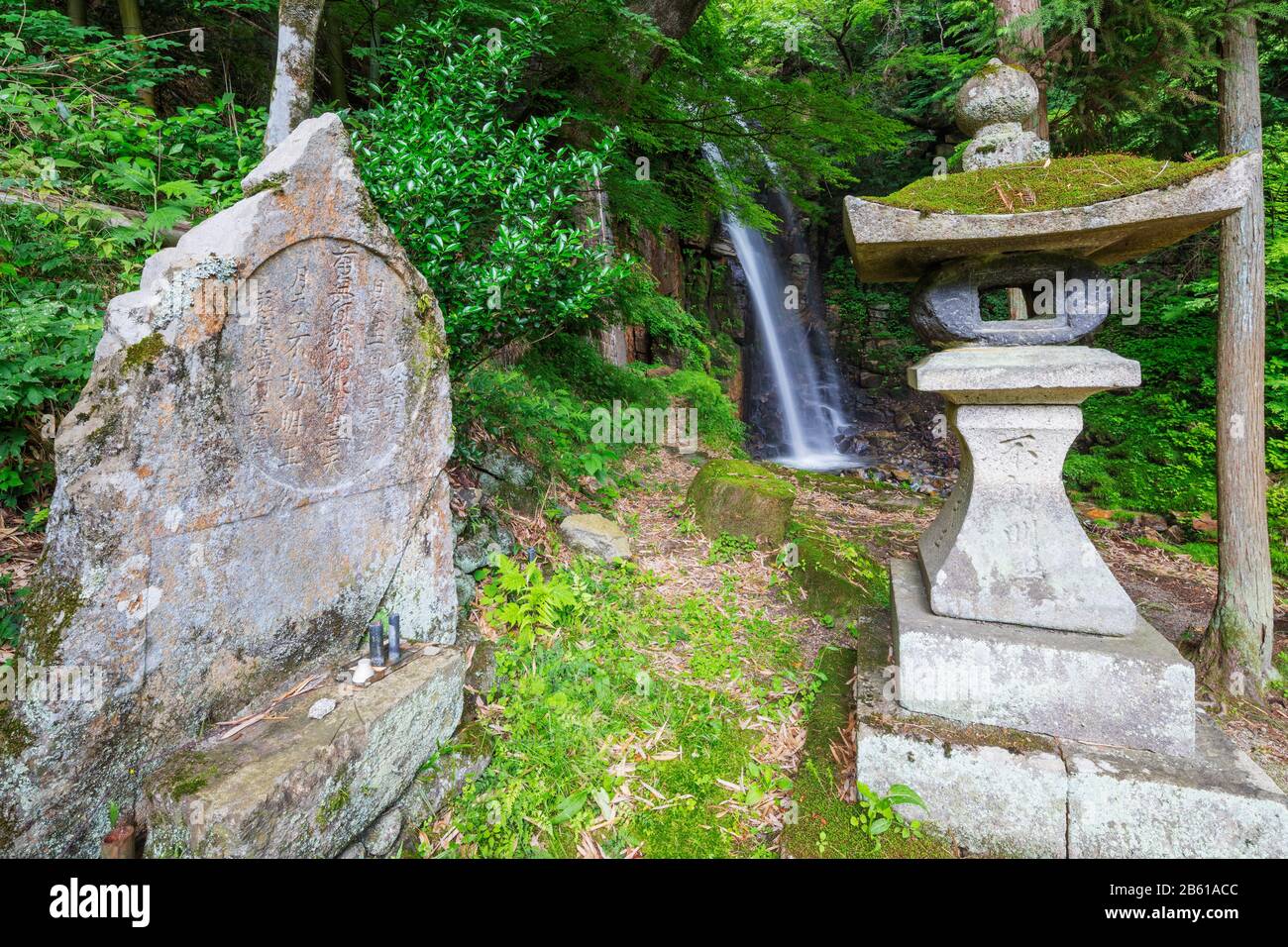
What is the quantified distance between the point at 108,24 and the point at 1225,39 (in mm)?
10554

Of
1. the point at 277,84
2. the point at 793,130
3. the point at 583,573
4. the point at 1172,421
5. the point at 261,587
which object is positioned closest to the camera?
the point at 261,587

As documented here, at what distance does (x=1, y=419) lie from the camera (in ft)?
9.78

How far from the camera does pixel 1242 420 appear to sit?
405 centimetres

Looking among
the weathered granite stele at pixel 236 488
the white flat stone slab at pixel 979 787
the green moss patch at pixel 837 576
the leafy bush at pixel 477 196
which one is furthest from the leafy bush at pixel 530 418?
the white flat stone slab at pixel 979 787

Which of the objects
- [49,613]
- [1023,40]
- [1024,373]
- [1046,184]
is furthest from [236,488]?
[1023,40]

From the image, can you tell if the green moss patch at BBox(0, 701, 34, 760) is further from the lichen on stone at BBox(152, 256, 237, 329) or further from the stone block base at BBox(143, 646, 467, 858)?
the lichen on stone at BBox(152, 256, 237, 329)

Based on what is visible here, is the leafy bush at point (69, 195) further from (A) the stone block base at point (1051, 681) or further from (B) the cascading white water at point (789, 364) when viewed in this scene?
(B) the cascading white water at point (789, 364)

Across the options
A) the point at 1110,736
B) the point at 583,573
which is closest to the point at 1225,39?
the point at 1110,736

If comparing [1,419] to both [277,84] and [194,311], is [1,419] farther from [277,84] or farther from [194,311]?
[277,84]

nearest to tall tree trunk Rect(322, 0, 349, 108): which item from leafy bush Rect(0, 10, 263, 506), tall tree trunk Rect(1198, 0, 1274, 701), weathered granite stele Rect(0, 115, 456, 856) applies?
leafy bush Rect(0, 10, 263, 506)

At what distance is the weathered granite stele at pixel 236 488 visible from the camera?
75.6 inches

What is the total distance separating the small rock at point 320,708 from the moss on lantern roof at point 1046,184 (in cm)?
318

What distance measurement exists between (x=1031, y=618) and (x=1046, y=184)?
6.38ft

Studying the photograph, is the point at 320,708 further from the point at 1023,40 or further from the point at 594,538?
the point at 1023,40
